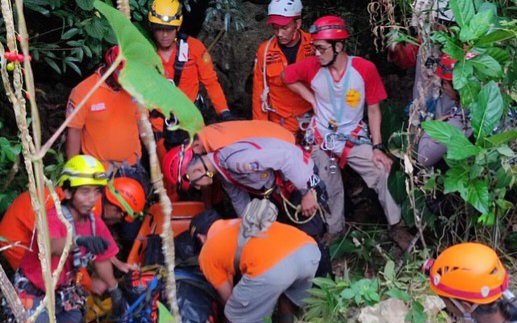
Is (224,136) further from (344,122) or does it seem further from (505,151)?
(505,151)

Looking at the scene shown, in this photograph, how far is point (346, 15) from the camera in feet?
24.6

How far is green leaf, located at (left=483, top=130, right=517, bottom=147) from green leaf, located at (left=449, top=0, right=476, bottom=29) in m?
0.63

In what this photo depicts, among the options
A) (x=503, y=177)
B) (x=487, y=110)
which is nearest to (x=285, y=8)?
(x=487, y=110)

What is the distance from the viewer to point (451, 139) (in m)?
4.30

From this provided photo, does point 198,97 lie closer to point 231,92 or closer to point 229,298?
point 231,92

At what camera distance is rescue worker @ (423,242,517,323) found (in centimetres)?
328

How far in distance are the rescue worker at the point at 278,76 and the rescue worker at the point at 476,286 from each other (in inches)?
115

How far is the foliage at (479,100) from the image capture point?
4215 mm

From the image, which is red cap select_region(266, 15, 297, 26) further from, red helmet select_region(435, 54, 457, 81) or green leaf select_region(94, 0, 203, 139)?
green leaf select_region(94, 0, 203, 139)

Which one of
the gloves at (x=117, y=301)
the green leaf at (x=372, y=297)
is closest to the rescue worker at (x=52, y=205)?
the gloves at (x=117, y=301)

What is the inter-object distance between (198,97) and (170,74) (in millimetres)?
402

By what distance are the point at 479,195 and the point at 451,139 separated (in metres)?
0.43

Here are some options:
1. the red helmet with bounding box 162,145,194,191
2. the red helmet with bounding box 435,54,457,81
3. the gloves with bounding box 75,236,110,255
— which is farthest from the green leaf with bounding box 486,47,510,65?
the gloves with bounding box 75,236,110,255

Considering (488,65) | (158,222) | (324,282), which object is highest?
(488,65)
